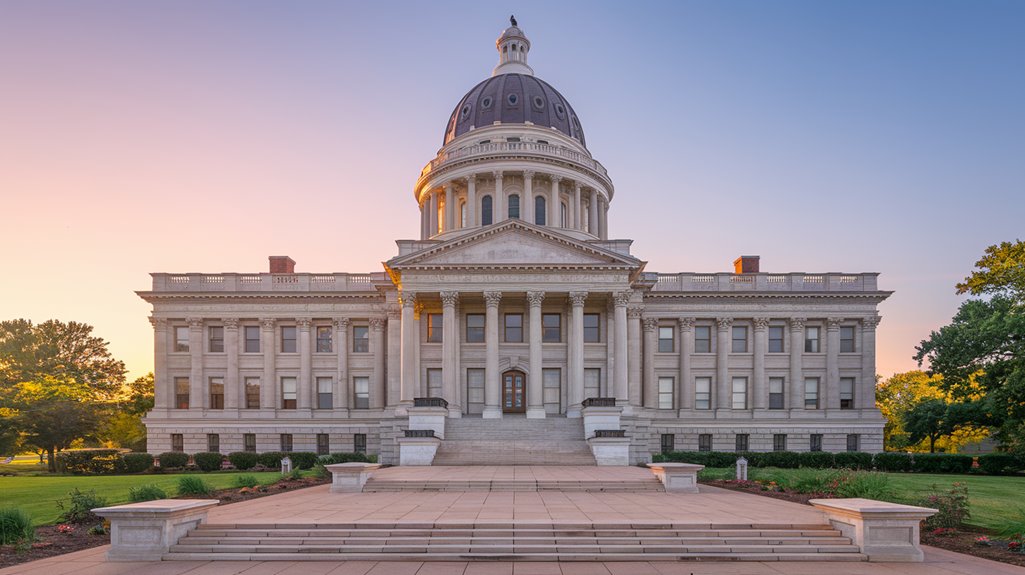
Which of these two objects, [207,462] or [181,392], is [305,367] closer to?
[181,392]

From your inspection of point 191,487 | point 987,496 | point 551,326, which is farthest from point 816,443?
point 191,487

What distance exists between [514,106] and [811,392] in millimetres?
35565

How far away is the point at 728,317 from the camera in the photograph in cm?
4491

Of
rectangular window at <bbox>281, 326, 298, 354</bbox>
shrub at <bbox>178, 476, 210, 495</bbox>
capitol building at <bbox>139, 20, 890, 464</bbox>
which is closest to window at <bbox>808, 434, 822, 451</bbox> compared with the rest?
capitol building at <bbox>139, 20, 890, 464</bbox>

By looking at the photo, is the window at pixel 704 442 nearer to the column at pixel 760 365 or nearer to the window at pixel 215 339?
the column at pixel 760 365

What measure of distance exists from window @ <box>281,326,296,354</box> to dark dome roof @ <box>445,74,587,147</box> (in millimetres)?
24844

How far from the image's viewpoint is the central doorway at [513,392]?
4088 centimetres

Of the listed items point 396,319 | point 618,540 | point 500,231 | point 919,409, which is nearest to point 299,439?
point 396,319

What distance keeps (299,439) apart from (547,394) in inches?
734

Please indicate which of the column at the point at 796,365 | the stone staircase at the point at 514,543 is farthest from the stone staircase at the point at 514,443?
the column at the point at 796,365

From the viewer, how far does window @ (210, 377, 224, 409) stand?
45.0 metres

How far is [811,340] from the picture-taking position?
4541 cm

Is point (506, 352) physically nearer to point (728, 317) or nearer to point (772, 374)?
point (728, 317)

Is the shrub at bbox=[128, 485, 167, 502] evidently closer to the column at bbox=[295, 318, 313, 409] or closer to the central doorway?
the central doorway
